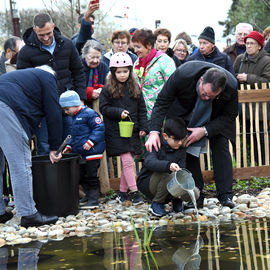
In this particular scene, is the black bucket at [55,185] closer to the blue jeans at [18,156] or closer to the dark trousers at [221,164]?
the blue jeans at [18,156]

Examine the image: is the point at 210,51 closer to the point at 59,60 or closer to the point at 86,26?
the point at 86,26

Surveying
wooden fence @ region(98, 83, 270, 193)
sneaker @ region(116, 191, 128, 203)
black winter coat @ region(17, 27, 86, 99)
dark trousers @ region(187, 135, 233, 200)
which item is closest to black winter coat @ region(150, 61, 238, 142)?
dark trousers @ region(187, 135, 233, 200)

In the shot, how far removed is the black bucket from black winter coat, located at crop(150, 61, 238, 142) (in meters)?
1.05

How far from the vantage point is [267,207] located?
5926mm

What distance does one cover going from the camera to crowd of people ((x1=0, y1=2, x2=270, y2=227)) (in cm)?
536

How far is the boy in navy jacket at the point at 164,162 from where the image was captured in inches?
216

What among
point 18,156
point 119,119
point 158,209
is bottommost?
point 158,209

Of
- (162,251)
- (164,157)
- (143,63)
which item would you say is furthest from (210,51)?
(162,251)

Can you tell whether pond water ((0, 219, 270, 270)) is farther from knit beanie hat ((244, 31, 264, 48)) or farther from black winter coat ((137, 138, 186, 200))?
knit beanie hat ((244, 31, 264, 48))

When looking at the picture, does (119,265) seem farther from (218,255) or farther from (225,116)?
(225,116)

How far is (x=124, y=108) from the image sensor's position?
641 cm

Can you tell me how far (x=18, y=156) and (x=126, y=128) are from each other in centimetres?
138

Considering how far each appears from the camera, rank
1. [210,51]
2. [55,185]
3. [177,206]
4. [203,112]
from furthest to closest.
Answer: [210,51]
[177,206]
[55,185]
[203,112]

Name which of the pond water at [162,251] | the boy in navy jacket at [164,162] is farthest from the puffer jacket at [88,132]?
the pond water at [162,251]
